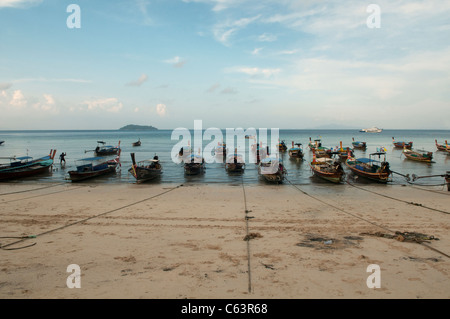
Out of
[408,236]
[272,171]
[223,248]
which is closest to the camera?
[223,248]

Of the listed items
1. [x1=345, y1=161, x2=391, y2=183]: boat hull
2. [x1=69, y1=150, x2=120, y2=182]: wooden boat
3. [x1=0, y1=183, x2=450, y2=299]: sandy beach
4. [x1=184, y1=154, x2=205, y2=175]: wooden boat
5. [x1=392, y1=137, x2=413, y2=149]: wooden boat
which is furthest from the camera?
[x1=392, y1=137, x2=413, y2=149]: wooden boat

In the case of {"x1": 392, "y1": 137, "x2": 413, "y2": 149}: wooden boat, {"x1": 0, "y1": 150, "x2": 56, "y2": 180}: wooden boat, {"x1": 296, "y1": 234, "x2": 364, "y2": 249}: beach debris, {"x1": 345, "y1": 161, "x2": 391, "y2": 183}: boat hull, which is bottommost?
{"x1": 296, "y1": 234, "x2": 364, "y2": 249}: beach debris

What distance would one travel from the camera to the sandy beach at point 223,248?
821 centimetres

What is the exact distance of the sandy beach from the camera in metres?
8.21

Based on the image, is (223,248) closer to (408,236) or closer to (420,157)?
(408,236)

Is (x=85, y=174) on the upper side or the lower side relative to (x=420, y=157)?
lower

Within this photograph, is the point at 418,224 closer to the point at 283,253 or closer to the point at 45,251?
the point at 283,253

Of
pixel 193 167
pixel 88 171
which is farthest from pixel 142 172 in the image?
pixel 193 167

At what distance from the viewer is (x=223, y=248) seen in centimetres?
1145

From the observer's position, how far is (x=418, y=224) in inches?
594

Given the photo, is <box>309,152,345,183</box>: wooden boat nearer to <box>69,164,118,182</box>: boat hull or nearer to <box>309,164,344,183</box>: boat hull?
<box>309,164,344,183</box>: boat hull

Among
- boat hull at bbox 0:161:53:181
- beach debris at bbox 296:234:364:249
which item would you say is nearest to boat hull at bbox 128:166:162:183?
boat hull at bbox 0:161:53:181

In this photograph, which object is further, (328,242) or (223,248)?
(328,242)
